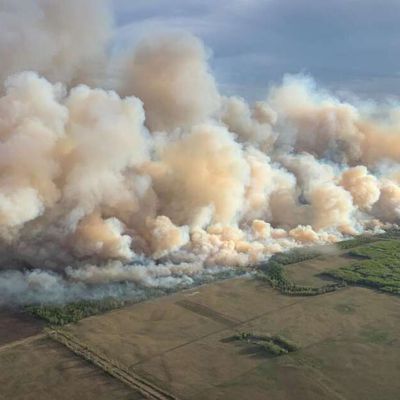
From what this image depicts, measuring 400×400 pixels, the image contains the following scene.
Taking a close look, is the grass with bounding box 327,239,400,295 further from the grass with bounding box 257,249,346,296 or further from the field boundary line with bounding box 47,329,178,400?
the field boundary line with bounding box 47,329,178,400

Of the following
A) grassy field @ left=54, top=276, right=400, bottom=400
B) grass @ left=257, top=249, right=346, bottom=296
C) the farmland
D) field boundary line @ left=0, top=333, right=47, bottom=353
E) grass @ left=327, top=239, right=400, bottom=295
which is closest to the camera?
the farmland

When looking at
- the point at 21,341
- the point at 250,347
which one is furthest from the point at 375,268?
the point at 21,341

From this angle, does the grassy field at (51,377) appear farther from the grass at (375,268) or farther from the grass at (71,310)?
the grass at (375,268)

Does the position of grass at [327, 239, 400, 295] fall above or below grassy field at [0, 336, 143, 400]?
above

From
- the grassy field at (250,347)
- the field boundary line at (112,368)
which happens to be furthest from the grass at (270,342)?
the field boundary line at (112,368)

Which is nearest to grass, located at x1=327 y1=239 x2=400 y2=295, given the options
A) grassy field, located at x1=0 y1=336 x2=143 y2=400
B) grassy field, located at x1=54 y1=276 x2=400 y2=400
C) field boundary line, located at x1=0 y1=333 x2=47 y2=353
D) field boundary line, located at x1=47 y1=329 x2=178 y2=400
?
grassy field, located at x1=54 y1=276 x2=400 y2=400

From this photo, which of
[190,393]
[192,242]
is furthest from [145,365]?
[192,242]
